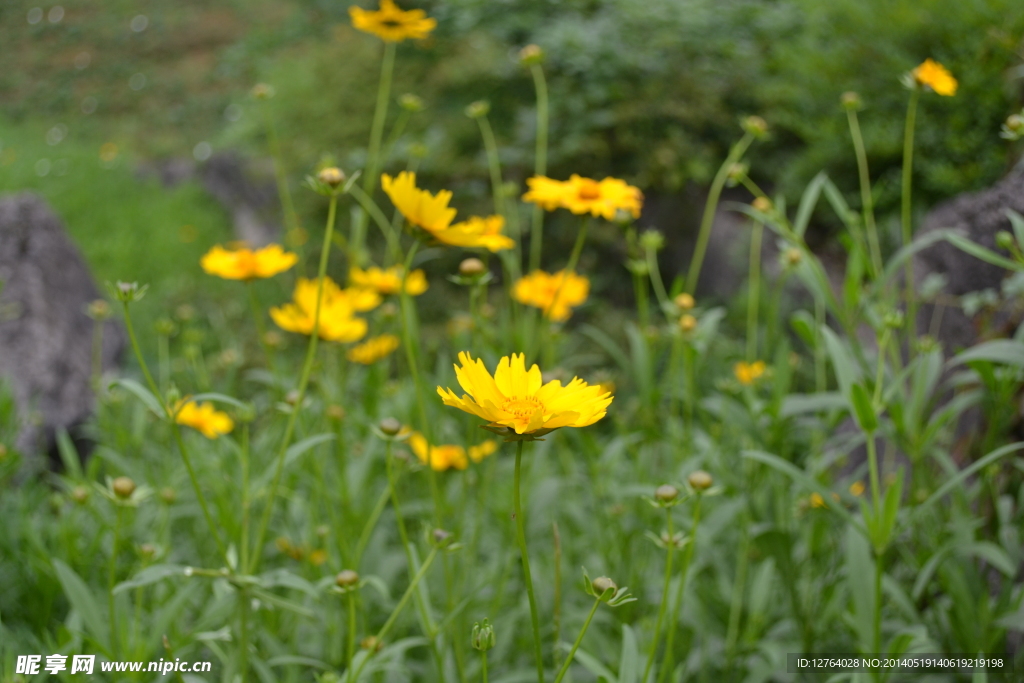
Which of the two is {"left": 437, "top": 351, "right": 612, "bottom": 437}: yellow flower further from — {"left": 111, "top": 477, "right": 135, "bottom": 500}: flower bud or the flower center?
{"left": 111, "top": 477, "right": 135, "bottom": 500}: flower bud

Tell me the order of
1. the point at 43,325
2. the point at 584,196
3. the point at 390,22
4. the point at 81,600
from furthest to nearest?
the point at 43,325
the point at 390,22
the point at 584,196
the point at 81,600

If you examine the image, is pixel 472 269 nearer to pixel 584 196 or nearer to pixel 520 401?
pixel 584 196

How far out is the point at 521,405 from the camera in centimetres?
47

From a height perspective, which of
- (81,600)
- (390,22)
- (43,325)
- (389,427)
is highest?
(390,22)

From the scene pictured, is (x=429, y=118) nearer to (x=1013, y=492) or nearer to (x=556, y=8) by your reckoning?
(x=556, y=8)

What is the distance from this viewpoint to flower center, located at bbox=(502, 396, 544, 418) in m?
0.47

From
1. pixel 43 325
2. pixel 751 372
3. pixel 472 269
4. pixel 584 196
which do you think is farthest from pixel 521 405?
pixel 43 325

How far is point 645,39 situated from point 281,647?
2.71 m

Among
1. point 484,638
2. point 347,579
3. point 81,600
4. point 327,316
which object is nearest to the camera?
point 484,638

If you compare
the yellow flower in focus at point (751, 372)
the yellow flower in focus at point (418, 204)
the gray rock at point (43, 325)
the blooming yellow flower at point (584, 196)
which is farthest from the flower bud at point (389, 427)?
the gray rock at point (43, 325)

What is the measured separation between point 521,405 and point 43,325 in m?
1.95

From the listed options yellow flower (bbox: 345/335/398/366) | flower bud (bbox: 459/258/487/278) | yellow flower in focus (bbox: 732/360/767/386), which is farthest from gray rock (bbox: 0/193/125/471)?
yellow flower in focus (bbox: 732/360/767/386)

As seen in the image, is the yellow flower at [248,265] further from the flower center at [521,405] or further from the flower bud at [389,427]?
the flower center at [521,405]

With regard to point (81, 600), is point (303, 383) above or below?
above
